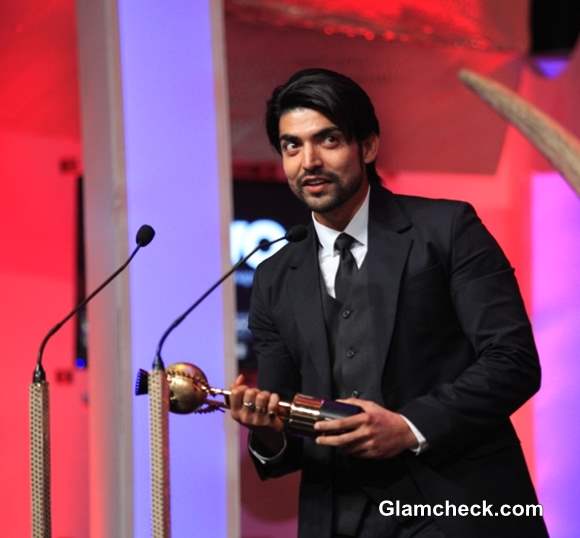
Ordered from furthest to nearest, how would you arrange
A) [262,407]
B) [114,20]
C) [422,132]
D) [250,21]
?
1. [422,132]
2. [250,21]
3. [114,20]
4. [262,407]

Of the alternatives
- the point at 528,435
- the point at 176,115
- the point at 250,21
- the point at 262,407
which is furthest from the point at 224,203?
the point at 528,435

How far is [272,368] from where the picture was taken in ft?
8.02

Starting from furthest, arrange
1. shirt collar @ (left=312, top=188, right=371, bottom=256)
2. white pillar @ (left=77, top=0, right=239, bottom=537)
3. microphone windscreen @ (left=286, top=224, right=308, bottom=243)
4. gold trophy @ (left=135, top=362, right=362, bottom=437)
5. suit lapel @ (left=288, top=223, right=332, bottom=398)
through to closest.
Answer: white pillar @ (left=77, top=0, right=239, bottom=537), shirt collar @ (left=312, top=188, right=371, bottom=256), suit lapel @ (left=288, top=223, right=332, bottom=398), microphone windscreen @ (left=286, top=224, right=308, bottom=243), gold trophy @ (left=135, top=362, right=362, bottom=437)

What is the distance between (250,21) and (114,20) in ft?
3.02

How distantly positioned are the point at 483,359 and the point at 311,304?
0.41 metres

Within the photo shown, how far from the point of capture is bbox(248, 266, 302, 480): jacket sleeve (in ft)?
7.67

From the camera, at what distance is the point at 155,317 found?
347 centimetres

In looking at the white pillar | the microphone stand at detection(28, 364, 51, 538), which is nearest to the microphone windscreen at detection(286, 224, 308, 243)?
the microphone stand at detection(28, 364, 51, 538)

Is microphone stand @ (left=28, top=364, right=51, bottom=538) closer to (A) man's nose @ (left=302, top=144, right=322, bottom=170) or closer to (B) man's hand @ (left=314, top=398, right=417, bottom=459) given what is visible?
(B) man's hand @ (left=314, top=398, right=417, bottom=459)

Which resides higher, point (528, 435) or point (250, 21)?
point (250, 21)

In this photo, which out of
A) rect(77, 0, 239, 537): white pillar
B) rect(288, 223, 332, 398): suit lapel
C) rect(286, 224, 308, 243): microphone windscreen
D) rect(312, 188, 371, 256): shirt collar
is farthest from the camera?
rect(77, 0, 239, 537): white pillar

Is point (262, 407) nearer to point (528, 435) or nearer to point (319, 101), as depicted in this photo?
point (319, 101)

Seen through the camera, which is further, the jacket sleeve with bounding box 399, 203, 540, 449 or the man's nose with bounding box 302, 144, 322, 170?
the man's nose with bounding box 302, 144, 322, 170

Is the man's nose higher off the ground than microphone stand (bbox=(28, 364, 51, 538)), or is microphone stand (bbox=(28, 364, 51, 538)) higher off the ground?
the man's nose
